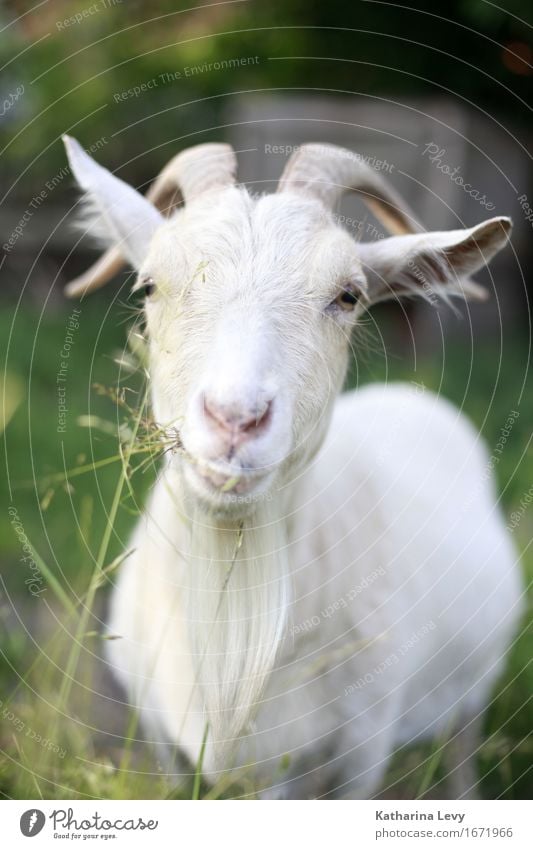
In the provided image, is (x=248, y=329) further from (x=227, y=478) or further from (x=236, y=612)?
(x=236, y=612)

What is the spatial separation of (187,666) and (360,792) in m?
0.76

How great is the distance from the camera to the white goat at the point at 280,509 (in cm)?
227

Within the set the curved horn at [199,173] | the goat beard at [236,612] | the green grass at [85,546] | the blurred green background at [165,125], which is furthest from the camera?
the blurred green background at [165,125]

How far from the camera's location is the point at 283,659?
108 inches

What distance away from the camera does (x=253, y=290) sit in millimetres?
2412

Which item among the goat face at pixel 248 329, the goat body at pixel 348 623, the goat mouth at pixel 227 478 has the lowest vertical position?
the goat body at pixel 348 623

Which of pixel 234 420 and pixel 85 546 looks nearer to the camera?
pixel 234 420

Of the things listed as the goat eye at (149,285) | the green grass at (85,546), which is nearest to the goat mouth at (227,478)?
the green grass at (85,546)

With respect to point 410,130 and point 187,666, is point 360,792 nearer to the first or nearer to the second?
point 187,666

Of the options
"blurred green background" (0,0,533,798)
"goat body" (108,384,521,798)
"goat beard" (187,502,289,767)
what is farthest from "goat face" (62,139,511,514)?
"blurred green background" (0,0,533,798)

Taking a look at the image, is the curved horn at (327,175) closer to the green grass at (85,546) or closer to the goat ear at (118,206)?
the goat ear at (118,206)

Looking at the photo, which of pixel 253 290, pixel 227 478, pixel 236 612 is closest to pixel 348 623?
pixel 236 612

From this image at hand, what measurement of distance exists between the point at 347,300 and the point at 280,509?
0.64 metres

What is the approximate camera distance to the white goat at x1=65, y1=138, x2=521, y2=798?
2271 mm
